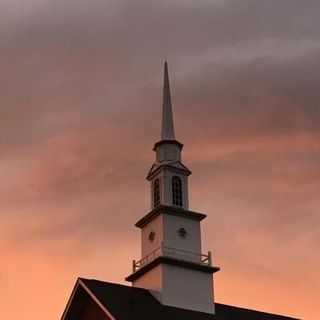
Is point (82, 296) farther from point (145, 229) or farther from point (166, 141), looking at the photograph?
point (166, 141)

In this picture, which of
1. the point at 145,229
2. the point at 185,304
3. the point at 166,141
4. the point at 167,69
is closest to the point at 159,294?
the point at 185,304

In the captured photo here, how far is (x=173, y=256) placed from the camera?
57438mm

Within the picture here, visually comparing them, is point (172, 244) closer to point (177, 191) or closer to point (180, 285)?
point (180, 285)

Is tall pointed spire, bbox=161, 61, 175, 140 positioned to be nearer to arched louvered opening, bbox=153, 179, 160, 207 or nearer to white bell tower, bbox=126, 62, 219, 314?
white bell tower, bbox=126, 62, 219, 314

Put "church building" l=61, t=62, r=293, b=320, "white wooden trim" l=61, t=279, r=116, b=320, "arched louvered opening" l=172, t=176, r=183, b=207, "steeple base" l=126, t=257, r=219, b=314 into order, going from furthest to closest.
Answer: "arched louvered opening" l=172, t=176, r=183, b=207
"steeple base" l=126, t=257, r=219, b=314
"church building" l=61, t=62, r=293, b=320
"white wooden trim" l=61, t=279, r=116, b=320

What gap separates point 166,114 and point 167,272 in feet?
43.4

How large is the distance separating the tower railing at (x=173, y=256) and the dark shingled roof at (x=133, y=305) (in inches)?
98.0

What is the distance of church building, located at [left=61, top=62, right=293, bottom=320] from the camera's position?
53.8 metres

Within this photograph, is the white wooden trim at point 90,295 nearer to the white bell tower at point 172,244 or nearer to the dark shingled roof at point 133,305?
the dark shingled roof at point 133,305

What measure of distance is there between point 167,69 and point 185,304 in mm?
19976

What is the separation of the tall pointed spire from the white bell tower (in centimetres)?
12

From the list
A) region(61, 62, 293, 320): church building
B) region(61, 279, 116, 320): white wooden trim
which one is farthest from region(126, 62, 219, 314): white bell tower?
region(61, 279, 116, 320): white wooden trim

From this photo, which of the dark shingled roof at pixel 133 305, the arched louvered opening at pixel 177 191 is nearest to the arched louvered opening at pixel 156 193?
the arched louvered opening at pixel 177 191

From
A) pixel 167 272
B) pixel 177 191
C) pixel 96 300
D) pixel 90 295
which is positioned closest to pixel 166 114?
pixel 177 191
